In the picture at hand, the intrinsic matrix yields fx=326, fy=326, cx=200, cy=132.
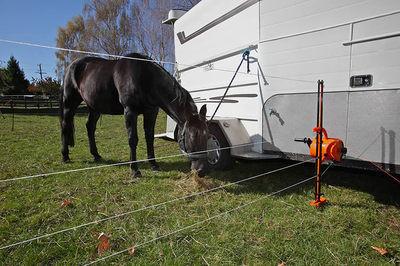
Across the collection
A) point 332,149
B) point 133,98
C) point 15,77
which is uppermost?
point 15,77

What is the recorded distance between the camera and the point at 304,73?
152 inches

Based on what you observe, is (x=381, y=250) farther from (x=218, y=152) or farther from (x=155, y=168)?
(x=155, y=168)

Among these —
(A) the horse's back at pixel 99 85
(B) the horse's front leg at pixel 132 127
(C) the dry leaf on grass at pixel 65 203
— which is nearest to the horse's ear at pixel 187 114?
(B) the horse's front leg at pixel 132 127

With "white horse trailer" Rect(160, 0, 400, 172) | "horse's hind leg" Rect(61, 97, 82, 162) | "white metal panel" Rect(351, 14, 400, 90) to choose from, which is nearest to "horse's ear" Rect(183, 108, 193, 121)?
"white horse trailer" Rect(160, 0, 400, 172)

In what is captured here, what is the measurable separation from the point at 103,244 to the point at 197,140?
1761 mm

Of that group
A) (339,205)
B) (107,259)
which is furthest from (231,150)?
(107,259)

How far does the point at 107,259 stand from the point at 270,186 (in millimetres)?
2488

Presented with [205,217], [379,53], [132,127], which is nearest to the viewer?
[379,53]

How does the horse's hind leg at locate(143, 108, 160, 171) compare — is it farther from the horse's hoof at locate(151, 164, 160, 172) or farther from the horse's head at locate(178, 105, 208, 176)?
the horse's head at locate(178, 105, 208, 176)

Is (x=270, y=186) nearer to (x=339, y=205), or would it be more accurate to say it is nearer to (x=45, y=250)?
(x=339, y=205)

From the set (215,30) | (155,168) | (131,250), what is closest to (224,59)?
(215,30)

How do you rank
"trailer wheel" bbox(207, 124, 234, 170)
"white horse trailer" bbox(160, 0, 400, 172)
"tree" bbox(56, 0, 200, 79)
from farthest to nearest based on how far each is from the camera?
"tree" bbox(56, 0, 200, 79) < "trailer wheel" bbox(207, 124, 234, 170) < "white horse trailer" bbox(160, 0, 400, 172)

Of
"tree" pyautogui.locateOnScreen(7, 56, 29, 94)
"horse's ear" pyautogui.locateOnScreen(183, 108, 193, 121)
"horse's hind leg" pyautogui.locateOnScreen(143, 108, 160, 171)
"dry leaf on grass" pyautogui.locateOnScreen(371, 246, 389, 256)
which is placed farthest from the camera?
"tree" pyautogui.locateOnScreen(7, 56, 29, 94)

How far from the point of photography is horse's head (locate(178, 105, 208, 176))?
4.10 m
